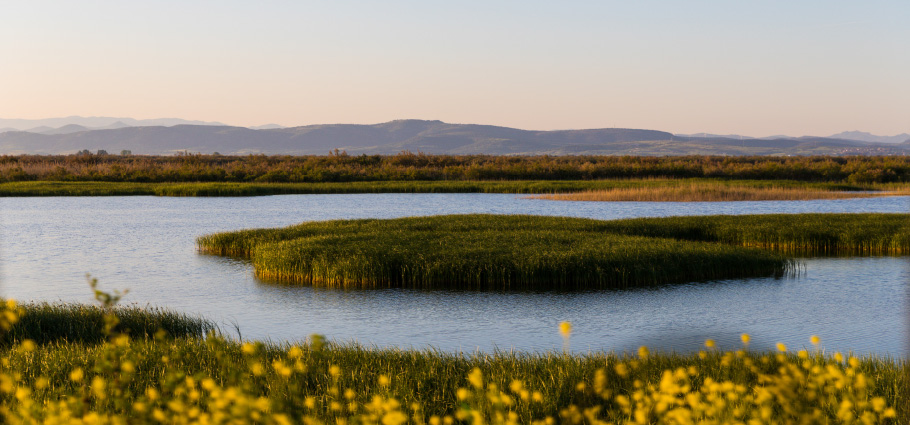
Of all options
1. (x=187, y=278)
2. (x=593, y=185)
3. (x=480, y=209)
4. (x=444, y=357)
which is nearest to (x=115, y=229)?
(x=187, y=278)

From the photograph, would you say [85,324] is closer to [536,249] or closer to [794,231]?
[536,249]

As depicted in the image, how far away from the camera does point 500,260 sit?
21.5 meters

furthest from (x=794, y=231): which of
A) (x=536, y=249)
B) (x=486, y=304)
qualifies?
(x=486, y=304)

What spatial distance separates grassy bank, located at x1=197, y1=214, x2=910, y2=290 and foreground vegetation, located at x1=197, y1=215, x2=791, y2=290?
0.03 meters

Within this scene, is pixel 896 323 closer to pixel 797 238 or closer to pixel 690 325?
pixel 690 325

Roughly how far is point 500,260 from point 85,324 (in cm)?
1069

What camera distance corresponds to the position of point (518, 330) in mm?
15703

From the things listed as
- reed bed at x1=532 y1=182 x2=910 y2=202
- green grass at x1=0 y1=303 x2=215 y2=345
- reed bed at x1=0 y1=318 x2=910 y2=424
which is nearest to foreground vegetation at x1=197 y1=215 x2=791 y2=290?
green grass at x1=0 y1=303 x2=215 y2=345

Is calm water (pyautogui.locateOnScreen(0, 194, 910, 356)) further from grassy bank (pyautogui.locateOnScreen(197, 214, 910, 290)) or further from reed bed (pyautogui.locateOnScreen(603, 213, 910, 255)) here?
reed bed (pyautogui.locateOnScreen(603, 213, 910, 255))

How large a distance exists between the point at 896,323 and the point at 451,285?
33.6ft

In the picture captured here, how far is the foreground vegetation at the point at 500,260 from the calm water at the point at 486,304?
2.94ft

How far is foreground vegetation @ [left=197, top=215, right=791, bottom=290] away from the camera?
20.9 metres

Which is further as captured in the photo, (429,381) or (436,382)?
(429,381)

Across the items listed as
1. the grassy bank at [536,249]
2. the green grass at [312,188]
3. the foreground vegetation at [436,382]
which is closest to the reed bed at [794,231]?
the grassy bank at [536,249]
